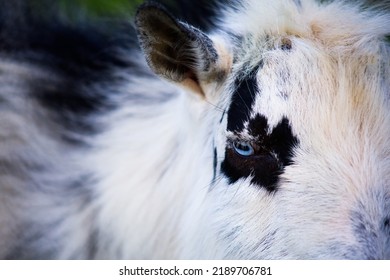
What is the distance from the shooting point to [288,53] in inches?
50.1

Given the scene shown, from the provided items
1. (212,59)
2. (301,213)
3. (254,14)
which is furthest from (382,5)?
(301,213)

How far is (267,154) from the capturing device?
122 cm

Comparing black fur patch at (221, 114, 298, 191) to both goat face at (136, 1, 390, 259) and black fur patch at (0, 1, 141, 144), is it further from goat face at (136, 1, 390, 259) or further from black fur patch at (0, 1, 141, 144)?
black fur patch at (0, 1, 141, 144)

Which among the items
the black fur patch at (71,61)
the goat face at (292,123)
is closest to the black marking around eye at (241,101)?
the goat face at (292,123)

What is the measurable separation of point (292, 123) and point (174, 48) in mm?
281

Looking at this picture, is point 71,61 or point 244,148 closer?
point 244,148

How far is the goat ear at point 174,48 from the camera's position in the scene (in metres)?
1.24

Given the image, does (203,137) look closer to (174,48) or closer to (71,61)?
(174,48)

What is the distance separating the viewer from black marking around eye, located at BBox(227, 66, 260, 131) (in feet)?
4.09

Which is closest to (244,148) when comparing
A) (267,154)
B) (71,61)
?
(267,154)

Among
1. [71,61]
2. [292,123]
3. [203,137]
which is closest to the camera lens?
[292,123]

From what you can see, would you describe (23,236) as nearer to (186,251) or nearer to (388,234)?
(186,251)

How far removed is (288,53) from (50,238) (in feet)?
2.41

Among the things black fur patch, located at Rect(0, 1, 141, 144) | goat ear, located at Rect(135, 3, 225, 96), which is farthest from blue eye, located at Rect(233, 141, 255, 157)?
black fur patch, located at Rect(0, 1, 141, 144)
